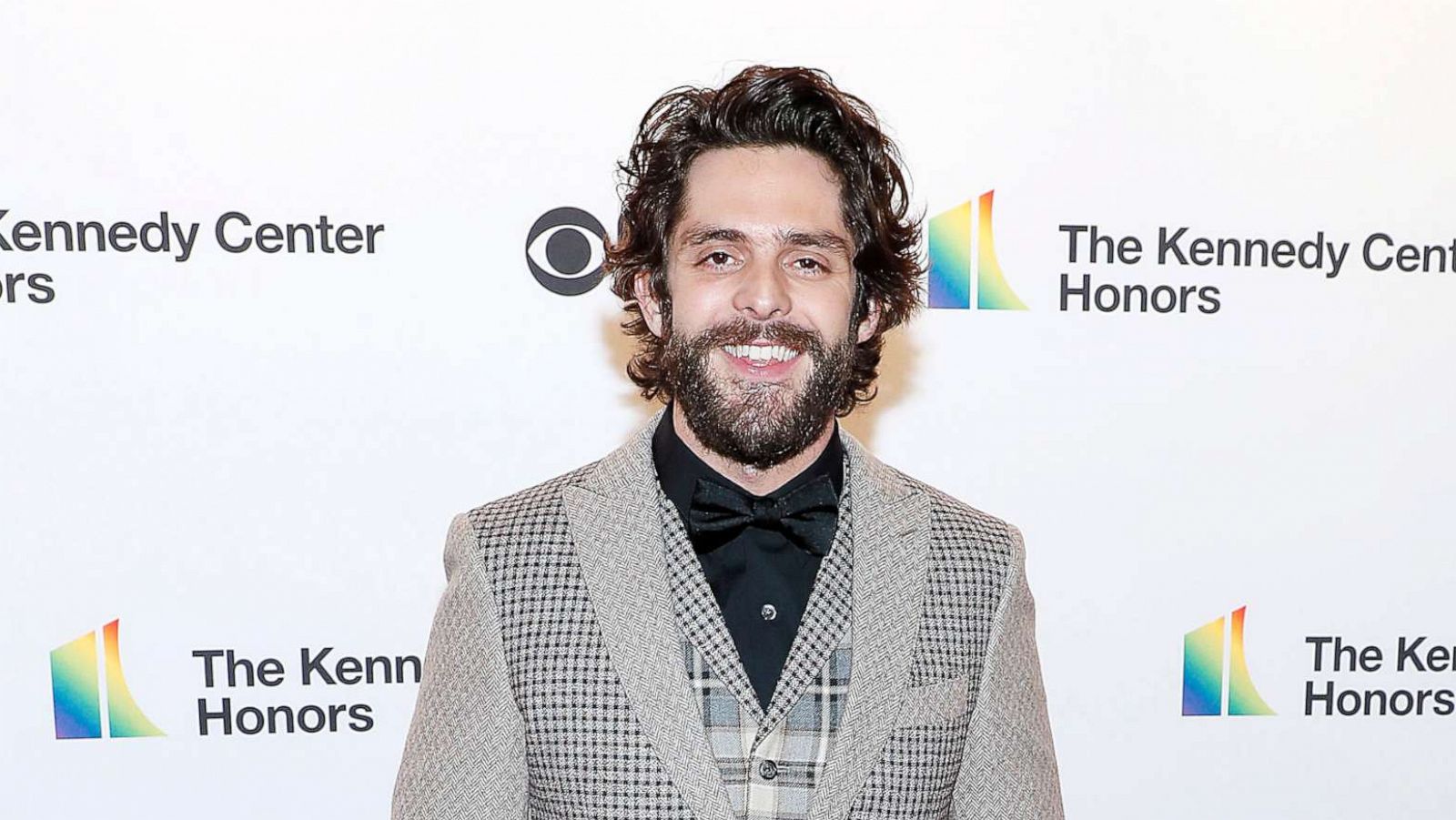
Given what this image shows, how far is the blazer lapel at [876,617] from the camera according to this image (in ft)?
4.92

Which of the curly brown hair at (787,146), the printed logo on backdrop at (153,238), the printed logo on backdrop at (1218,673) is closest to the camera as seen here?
the curly brown hair at (787,146)

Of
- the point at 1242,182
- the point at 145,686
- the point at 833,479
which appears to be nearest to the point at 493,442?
the point at 145,686

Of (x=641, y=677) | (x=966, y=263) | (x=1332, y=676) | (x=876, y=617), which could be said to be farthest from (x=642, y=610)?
(x=1332, y=676)

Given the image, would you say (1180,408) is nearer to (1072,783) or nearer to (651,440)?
(1072,783)

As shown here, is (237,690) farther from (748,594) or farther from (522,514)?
(748,594)

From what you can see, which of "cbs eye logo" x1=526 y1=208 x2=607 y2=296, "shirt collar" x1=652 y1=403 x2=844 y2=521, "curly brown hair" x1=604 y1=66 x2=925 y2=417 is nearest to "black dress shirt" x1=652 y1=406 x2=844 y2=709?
"shirt collar" x1=652 y1=403 x2=844 y2=521

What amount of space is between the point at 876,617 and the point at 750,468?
0.83ft

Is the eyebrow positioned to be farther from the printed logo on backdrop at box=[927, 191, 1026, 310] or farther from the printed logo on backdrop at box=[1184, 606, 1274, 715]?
the printed logo on backdrop at box=[1184, 606, 1274, 715]

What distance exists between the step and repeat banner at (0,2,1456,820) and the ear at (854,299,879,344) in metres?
0.72

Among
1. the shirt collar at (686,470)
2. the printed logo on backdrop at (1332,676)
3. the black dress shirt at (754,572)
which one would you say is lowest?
the printed logo on backdrop at (1332,676)

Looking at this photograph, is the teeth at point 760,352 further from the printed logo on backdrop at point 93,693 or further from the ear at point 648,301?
the printed logo on backdrop at point 93,693

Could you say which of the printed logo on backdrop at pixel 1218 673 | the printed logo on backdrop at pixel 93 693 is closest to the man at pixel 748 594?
the printed logo on backdrop at pixel 1218 673

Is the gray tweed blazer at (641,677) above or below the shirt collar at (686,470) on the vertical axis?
below

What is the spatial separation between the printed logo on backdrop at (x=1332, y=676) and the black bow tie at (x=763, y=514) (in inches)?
53.5
